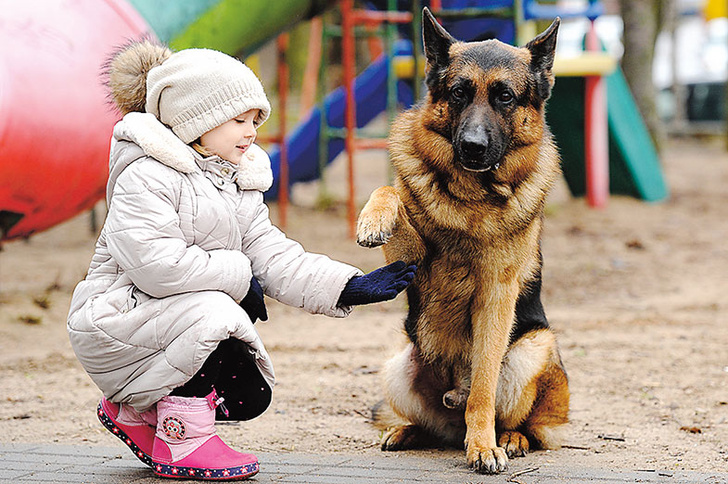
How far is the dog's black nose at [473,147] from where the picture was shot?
133 inches

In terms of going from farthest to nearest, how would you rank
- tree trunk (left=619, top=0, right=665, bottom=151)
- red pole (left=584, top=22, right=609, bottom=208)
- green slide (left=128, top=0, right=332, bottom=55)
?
tree trunk (left=619, top=0, right=665, bottom=151)
red pole (left=584, top=22, right=609, bottom=208)
green slide (left=128, top=0, right=332, bottom=55)

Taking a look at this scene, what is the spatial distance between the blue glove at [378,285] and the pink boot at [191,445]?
578 millimetres

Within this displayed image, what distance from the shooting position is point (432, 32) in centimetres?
365

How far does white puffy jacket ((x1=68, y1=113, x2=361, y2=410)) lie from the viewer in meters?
2.93

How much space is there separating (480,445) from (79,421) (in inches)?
73.8

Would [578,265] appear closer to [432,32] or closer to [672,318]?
[672,318]

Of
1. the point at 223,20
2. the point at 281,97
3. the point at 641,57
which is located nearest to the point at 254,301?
the point at 223,20

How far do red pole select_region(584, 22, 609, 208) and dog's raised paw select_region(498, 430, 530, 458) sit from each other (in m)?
7.36

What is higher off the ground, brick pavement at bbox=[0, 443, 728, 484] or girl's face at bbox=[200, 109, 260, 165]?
girl's face at bbox=[200, 109, 260, 165]

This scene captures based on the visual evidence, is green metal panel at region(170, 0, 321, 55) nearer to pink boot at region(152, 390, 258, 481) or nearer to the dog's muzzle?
the dog's muzzle

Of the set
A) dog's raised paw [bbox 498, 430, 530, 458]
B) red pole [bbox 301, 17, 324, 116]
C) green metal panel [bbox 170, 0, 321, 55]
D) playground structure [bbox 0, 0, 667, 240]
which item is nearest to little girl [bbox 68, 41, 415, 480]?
dog's raised paw [bbox 498, 430, 530, 458]

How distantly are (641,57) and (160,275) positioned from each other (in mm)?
11589

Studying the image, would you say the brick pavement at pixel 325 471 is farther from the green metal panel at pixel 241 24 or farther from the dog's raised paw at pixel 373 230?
the green metal panel at pixel 241 24

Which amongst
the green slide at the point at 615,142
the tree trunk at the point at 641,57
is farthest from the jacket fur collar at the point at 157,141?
the tree trunk at the point at 641,57
